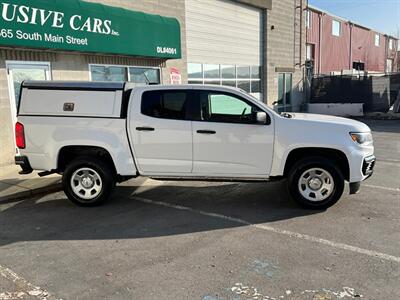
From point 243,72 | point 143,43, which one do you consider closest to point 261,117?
point 143,43

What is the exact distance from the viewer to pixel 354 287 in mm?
A: 3803

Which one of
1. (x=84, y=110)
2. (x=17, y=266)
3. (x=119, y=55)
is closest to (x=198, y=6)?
(x=119, y=55)

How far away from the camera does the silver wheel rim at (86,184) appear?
659 centimetres

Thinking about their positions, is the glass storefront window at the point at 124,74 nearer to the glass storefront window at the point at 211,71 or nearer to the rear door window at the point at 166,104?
the glass storefront window at the point at 211,71

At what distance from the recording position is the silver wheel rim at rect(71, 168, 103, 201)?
259 inches

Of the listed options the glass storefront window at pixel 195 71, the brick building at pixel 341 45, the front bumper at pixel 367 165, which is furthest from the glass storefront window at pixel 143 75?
the brick building at pixel 341 45

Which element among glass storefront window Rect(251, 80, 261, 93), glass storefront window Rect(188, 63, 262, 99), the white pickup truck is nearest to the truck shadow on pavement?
the white pickup truck

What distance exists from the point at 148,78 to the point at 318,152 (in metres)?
8.26

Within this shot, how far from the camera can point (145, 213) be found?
20.5 ft

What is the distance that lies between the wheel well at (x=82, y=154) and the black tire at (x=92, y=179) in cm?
11

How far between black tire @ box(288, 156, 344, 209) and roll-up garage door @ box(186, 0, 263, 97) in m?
10.8

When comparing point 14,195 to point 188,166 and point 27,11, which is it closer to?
point 188,166

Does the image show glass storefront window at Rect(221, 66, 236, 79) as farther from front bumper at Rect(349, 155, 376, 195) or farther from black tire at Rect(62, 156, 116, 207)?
front bumper at Rect(349, 155, 376, 195)

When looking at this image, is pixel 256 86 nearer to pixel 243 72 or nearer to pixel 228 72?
pixel 243 72
